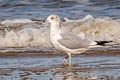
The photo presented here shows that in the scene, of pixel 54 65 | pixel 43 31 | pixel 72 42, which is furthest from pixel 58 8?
pixel 54 65

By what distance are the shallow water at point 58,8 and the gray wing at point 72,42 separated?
556 centimetres

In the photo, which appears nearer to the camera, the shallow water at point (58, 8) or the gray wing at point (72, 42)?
the gray wing at point (72, 42)

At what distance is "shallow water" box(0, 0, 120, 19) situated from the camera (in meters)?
14.0

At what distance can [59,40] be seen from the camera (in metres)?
7.36

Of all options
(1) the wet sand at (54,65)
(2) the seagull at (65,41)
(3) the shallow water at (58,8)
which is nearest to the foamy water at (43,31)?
(1) the wet sand at (54,65)

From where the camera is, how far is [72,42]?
7492 millimetres

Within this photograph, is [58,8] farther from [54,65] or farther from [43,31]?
[54,65]

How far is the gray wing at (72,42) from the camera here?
24.4ft

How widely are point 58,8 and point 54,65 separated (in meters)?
8.07

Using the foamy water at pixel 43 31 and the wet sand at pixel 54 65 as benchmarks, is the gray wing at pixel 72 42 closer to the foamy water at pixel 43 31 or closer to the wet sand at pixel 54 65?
the wet sand at pixel 54 65

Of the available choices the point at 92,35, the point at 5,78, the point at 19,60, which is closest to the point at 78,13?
the point at 92,35

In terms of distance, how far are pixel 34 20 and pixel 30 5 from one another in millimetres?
2744

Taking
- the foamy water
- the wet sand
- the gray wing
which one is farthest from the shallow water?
the gray wing

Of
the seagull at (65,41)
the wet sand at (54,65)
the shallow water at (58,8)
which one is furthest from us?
the shallow water at (58,8)
